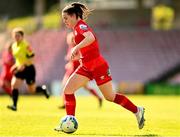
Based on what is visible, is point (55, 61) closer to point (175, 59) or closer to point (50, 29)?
point (50, 29)

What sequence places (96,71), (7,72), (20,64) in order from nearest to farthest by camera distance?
(96,71), (20,64), (7,72)

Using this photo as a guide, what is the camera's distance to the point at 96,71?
14.1 m

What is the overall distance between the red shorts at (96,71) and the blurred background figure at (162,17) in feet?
103

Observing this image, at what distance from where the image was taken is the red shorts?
14.1 meters

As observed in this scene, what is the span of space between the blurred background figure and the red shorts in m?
31.5

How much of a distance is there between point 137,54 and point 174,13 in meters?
4.47

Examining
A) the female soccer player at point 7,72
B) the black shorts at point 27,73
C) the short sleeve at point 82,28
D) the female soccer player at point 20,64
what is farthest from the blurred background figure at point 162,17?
the short sleeve at point 82,28

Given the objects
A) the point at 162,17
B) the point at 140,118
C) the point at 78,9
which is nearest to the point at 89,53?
the point at 78,9

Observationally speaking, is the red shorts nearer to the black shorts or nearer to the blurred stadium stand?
the black shorts

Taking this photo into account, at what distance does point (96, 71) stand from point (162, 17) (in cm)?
3178

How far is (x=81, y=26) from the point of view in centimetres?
1401

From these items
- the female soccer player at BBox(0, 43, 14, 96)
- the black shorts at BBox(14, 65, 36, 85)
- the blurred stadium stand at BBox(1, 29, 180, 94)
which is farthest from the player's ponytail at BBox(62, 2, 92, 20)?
the blurred stadium stand at BBox(1, 29, 180, 94)

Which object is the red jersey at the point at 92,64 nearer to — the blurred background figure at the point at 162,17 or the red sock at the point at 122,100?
the red sock at the point at 122,100

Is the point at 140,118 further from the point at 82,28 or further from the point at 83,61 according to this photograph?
the point at 82,28
